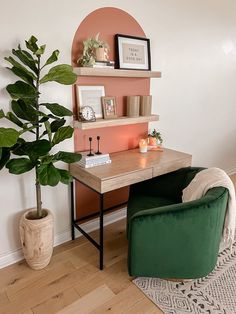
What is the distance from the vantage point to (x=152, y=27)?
8.14 feet

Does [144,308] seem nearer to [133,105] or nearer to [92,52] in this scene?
[133,105]

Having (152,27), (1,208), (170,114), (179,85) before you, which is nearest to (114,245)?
(1,208)

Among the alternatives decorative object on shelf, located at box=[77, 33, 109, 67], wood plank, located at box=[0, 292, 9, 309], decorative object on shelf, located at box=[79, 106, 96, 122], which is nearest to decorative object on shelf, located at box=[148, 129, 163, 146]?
decorative object on shelf, located at box=[79, 106, 96, 122]

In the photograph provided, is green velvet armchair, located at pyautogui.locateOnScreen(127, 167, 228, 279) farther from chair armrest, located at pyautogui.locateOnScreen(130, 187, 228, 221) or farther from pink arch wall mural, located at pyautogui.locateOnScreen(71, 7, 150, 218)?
pink arch wall mural, located at pyautogui.locateOnScreen(71, 7, 150, 218)

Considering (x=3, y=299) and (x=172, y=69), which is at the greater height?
(x=172, y=69)

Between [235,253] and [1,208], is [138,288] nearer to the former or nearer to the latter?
[235,253]

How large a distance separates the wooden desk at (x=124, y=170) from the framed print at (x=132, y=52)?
2.70ft

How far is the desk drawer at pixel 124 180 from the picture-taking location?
6.15 feet

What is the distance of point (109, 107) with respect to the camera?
232cm

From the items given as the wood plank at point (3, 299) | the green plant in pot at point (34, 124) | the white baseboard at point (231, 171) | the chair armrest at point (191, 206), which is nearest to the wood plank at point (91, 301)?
the wood plank at point (3, 299)

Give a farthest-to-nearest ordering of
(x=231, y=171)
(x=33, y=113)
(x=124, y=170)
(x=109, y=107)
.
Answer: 1. (x=231, y=171)
2. (x=109, y=107)
3. (x=124, y=170)
4. (x=33, y=113)

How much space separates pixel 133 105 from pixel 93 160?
27.0 inches

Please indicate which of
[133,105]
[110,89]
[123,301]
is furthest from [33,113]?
[123,301]

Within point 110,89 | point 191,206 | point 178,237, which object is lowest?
point 178,237
